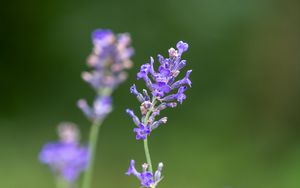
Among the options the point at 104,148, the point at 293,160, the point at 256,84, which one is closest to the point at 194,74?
the point at 256,84

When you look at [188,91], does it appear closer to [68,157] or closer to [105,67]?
[68,157]

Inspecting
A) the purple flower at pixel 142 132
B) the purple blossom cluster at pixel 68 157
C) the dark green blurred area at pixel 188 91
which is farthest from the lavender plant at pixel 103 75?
the dark green blurred area at pixel 188 91

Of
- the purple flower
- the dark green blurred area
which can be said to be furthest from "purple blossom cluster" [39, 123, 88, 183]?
the dark green blurred area

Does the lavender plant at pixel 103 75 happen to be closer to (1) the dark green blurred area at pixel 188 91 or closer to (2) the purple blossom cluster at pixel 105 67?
(2) the purple blossom cluster at pixel 105 67

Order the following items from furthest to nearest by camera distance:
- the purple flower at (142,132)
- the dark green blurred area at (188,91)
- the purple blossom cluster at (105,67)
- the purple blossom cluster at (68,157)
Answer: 1. the dark green blurred area at (188,91)
2. the purple blossom cluster at (68,157)
3. the purple blossom cluster at (105,67)
4. the purple flower at (142,132)

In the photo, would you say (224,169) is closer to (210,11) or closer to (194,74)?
(194,74)

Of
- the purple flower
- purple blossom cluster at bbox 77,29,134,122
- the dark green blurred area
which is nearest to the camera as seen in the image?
the purple flower

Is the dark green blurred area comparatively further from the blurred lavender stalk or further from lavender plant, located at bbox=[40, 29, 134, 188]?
the blurred lavender stalk

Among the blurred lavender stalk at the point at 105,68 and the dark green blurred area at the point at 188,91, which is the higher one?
the dark green blurred area at the point at 188,91
